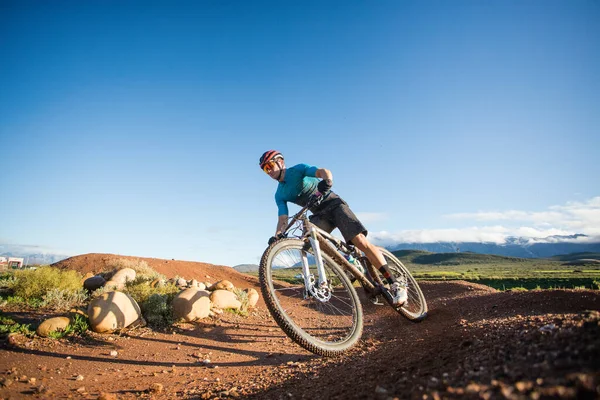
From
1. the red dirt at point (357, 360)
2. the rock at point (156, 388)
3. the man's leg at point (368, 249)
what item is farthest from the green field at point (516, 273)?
the rock at point (156, 388)

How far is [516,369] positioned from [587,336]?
453mm

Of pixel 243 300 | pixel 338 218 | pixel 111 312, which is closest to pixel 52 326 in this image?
pixel 111 312

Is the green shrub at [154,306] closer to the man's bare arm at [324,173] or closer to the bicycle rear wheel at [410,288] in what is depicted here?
the bicycle rear wheel at [410,288]

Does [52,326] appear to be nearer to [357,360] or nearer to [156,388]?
[156,388]

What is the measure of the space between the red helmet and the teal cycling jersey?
0.94 feet

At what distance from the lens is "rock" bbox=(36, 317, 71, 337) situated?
5.96 meters

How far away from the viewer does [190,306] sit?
759 cm

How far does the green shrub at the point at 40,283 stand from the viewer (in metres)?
9.20

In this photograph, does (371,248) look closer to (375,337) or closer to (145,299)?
(375,337)

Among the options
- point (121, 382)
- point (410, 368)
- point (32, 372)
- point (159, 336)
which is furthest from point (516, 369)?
point (159, 336)

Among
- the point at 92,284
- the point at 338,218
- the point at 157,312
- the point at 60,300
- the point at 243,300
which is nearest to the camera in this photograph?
the point at 338,218

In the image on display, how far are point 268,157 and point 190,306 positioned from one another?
4.57 meters

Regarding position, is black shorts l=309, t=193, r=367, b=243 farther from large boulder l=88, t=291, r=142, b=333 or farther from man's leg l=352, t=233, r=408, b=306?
large boulder l=88, t=291, r=142, b=333

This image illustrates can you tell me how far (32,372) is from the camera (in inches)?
173
